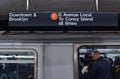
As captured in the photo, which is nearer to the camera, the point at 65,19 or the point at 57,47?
the point at 57,47

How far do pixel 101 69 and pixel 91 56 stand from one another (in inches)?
10.0

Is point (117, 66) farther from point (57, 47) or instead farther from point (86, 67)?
point (57, 47)

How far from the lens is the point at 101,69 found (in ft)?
16.7

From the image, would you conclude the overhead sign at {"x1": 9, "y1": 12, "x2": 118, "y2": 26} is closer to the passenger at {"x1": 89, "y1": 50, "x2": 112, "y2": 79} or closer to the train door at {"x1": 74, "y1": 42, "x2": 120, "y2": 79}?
the train door at {"x1": 74, "y1": 42, "x2": 120, "y2": 79}

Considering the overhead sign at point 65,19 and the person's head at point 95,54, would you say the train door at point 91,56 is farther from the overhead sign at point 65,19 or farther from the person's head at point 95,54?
the overhead sign at point 65,19

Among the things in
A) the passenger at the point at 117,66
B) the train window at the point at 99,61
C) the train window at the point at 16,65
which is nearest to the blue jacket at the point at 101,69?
the train window at the point at 99,61

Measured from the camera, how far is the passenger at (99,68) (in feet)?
16.6

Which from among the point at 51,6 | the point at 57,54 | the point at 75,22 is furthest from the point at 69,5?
the point at 57,54

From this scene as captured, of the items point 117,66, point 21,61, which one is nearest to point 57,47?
point 21,61

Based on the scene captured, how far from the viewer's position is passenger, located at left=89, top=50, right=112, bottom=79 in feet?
16.6

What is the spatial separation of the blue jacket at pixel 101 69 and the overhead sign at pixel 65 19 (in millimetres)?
597

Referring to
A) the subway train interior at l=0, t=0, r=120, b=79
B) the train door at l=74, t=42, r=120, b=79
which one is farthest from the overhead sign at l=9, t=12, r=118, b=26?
the train door at l=74, t=42, r=120, b=79

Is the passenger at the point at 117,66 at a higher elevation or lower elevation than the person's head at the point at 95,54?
lower

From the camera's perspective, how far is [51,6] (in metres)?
6.79
